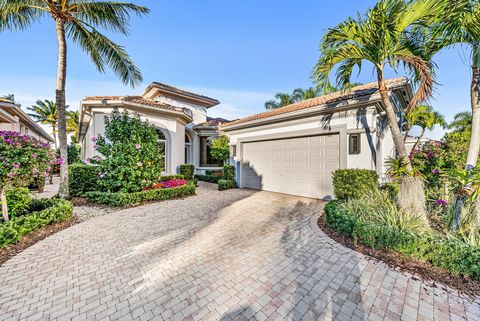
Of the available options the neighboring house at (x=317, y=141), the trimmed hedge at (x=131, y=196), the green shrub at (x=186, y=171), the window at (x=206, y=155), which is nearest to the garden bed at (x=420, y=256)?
the neighboring house at (x=317, y=141)

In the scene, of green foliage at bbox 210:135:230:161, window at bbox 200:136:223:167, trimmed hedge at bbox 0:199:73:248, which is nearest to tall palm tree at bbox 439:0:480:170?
trimmed hedge at bbox 0:199:73:248

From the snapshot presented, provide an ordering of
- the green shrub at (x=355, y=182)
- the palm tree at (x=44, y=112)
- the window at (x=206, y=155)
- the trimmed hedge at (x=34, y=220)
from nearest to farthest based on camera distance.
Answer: the trimmed hedge at (x=34, y=220) → the green shrub at (x=355, y=182) → the window at (x=206, y=155) → the palm tree at (x=44, y=112)

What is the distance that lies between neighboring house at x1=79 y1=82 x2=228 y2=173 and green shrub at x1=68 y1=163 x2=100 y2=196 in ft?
7.27

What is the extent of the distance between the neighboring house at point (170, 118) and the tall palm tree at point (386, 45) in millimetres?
9315

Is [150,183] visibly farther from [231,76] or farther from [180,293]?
[231,76]

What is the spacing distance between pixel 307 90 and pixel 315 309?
2552 cm

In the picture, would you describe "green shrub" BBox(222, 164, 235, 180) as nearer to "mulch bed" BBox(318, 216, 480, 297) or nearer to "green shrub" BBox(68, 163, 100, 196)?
"green shrub" BBox(68, 163, 100, 196)

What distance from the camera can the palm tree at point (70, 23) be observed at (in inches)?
291

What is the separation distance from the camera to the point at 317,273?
327 cm

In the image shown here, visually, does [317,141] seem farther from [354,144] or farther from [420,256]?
[420,256]

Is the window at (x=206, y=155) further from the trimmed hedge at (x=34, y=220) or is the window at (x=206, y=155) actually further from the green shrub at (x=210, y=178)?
the trimmed hedge at (x=34, y=220)

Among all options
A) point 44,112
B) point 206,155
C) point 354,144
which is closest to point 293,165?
point 354,144

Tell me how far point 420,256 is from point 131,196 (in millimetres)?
8684

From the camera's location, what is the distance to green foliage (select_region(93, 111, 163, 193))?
793 centimetres
